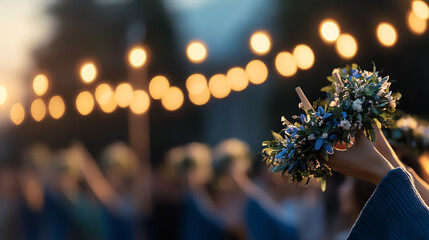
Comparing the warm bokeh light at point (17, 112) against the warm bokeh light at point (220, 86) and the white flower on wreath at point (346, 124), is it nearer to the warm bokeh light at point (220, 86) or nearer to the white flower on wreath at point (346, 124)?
the warm bokeh light at point (220, 86)

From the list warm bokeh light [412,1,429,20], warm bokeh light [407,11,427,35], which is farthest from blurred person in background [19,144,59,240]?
warm bokeh light [412,1,429,20]

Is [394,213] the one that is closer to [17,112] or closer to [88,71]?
[88,71]

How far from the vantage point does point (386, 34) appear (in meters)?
5.09

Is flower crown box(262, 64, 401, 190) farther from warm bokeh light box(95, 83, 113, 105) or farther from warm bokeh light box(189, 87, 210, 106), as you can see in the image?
warm bokeh light box(189, 87, 210, 106)

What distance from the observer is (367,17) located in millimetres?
8602

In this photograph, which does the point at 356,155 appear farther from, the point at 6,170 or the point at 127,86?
the point at 6,170

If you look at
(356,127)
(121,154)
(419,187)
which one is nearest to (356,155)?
(356,127)

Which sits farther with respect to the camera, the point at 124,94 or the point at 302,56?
the point at 124,94

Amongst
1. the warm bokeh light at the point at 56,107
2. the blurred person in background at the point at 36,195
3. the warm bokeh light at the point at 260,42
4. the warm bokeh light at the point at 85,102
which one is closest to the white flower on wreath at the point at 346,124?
the warm bokeh light at the point at 260,42

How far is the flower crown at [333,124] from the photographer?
6.17 ft

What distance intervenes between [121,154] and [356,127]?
5.48m

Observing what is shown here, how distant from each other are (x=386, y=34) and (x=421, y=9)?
0.30 metres

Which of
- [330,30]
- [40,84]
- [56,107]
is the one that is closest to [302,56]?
[330,30]

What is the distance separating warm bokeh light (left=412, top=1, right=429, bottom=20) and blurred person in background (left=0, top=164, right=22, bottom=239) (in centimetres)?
598
